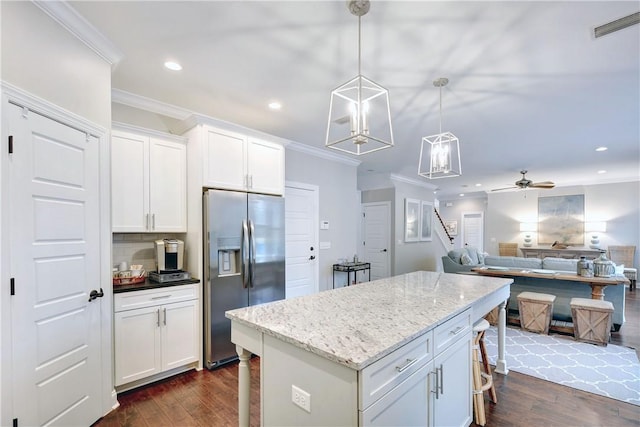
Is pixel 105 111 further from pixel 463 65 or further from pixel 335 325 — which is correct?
pixel 463 65

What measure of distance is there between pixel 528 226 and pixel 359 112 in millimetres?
9631

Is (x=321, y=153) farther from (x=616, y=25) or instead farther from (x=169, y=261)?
(x=616, y=25)

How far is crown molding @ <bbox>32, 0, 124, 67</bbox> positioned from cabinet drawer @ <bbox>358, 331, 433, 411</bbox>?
262 centimetres

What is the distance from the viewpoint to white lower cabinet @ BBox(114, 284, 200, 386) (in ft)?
8.59

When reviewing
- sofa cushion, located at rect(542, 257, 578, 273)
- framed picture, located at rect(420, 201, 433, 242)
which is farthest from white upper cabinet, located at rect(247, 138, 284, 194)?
framed picture, located at rect(420, 201, 433, 242)

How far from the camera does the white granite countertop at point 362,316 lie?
1258mm

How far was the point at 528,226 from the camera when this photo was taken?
30.1 ft

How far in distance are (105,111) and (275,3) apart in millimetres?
1569

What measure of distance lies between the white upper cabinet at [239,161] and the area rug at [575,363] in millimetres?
3239

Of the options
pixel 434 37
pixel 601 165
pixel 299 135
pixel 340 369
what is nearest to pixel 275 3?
pixel 434 37

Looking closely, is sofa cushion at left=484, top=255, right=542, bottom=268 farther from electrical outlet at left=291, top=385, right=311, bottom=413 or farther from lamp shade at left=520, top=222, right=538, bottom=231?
electrical outlet at left=291, top=385, right=311, bottom=413

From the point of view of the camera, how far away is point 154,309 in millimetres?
2805

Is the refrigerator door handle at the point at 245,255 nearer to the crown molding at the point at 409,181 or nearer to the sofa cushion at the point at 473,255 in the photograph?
the crown molding at the point at 409,181

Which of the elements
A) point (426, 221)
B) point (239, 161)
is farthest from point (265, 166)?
point (426, 221)
